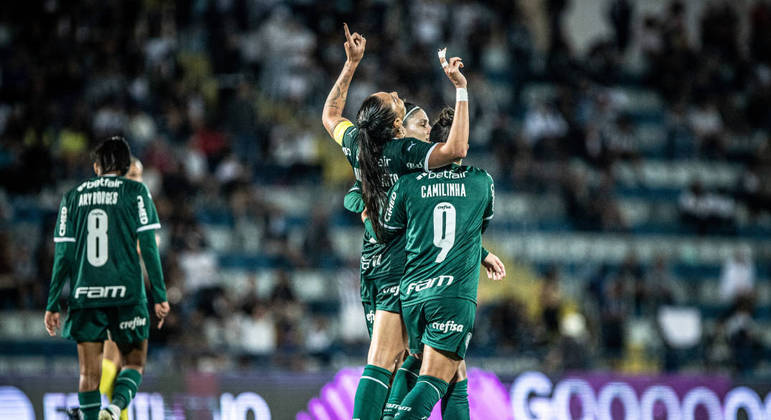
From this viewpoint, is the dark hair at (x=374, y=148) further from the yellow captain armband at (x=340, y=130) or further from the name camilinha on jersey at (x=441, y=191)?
the name camilinha on jersey at (x=441, y=191)

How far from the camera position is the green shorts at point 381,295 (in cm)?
721

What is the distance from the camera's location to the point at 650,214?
20.1 metres

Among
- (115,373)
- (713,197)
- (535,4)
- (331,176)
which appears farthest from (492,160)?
(115,373)

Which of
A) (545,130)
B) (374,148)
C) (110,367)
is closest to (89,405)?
(110,367)

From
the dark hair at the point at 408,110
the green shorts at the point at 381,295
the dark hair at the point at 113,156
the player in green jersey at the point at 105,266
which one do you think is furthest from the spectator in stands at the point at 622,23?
the green shorts at the point at 381,295

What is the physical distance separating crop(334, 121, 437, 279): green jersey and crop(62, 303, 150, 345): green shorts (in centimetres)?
207

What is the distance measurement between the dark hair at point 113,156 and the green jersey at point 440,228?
2540 millimetres

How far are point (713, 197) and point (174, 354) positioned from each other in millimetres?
11230

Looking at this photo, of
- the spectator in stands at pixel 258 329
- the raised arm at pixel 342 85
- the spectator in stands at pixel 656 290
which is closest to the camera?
the raised arm at pixel 342 85

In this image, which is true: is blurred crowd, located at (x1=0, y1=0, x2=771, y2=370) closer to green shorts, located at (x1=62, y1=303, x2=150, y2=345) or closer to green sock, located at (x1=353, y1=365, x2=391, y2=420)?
green shorts, located at (x1=62, y1=303, x2=150, y2=345)

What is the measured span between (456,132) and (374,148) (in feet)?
2.51

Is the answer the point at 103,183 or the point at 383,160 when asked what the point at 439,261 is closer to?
the point at 383,160

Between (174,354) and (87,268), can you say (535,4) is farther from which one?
(87,268)

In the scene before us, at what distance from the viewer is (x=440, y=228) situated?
22.9 feet
